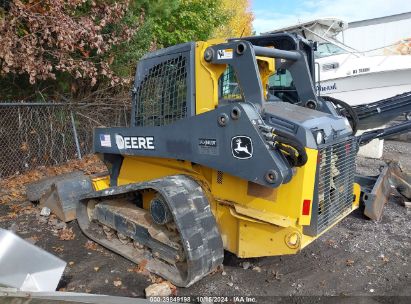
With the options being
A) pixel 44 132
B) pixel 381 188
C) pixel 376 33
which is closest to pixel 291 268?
pixel 381 188

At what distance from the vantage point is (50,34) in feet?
21.3

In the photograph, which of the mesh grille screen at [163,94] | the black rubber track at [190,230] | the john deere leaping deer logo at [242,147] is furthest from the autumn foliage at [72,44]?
the black rubber track at [190,230]

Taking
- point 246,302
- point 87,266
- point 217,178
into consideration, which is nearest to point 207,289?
point 246,302

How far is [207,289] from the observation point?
3.62m

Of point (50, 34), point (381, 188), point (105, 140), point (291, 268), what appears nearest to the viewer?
point (291, 268)

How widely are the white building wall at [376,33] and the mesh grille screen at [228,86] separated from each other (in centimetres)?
1683

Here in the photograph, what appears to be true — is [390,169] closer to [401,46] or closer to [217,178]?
[217,178]

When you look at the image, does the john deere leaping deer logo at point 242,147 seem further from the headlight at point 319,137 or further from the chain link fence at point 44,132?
the chain link fence at point 44,132

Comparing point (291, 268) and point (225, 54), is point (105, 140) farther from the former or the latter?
point (291, 268)

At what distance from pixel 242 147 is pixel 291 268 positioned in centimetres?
151

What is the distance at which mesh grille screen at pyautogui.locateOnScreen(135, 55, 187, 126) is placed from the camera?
12.9ft

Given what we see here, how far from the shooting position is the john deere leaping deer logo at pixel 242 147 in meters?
3.24

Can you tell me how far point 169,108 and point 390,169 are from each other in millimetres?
3536

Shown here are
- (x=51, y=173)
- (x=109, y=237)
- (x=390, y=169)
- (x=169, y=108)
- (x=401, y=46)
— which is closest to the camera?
(x=169, y=108)
